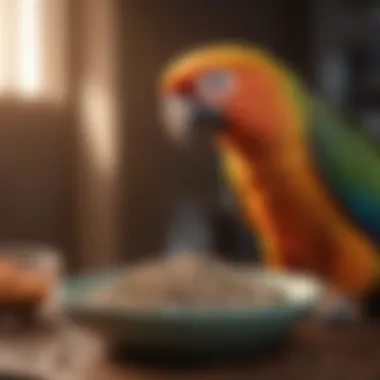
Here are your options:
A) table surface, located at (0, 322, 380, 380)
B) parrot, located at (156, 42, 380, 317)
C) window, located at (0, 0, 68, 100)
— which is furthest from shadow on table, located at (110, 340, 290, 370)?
window, located at (0, 0, 68, 100)

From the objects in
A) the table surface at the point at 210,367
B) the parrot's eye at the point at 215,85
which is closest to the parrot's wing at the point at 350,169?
the parrot's eye at the point at 215,85

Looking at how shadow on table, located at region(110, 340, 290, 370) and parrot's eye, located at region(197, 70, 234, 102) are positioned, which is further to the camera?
parrot's eye, located at region(197, 70, 234, 102)

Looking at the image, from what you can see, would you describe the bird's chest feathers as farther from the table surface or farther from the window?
the window

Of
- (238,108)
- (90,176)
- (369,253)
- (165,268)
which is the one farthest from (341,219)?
(90,176)

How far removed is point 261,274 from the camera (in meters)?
0.89

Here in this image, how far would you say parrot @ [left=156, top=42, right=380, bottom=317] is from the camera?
1.01 metres

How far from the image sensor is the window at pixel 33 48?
2.02 m

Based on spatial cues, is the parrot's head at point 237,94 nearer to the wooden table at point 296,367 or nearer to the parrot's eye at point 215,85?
the parrot's eye at point 215,85

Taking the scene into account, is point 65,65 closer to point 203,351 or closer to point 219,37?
point 219,37

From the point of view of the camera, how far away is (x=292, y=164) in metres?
1.03

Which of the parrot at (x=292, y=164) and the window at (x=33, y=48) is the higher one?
the window at (x=33, y=48)

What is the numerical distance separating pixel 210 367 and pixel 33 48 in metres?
1.43

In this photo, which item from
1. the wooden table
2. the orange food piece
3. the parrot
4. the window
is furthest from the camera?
the window

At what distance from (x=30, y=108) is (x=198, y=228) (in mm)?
496
